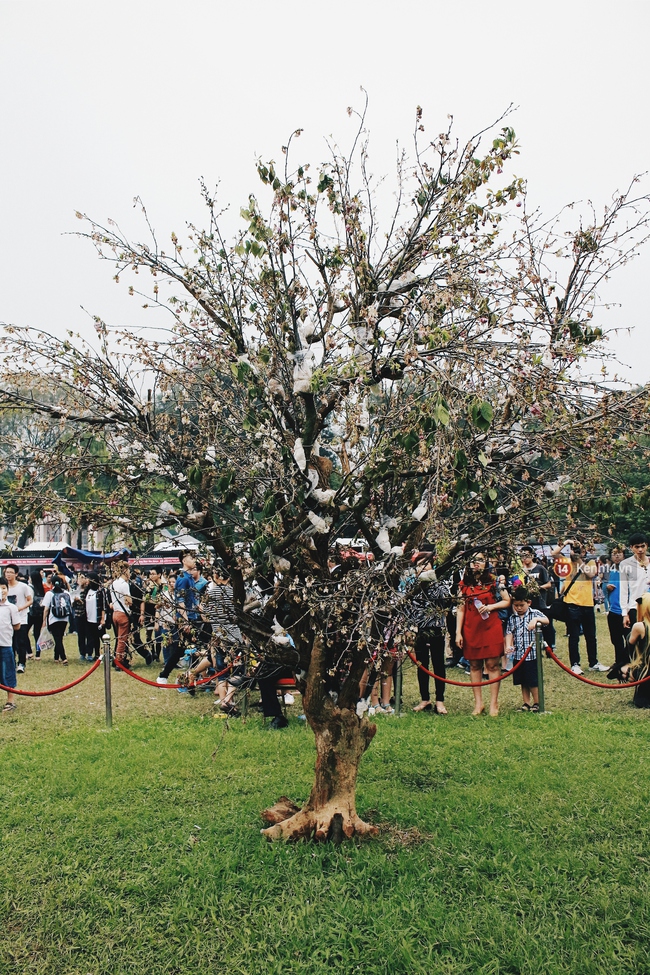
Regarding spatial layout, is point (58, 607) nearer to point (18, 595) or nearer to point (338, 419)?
point (18, 595)

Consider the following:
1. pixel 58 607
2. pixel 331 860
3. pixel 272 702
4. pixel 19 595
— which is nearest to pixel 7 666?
pixel 19 595

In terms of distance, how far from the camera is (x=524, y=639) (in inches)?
383

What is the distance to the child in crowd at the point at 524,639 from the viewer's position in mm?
9297

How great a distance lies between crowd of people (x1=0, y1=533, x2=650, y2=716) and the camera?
5156 millimetres

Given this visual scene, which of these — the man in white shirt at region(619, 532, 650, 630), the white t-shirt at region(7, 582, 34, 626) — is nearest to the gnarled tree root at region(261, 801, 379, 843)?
the man in white shirt at region(619, 532, 650, 630)

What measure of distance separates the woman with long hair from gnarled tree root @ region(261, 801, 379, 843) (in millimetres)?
4956

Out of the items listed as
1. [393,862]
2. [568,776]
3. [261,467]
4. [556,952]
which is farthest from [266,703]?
[556,952]

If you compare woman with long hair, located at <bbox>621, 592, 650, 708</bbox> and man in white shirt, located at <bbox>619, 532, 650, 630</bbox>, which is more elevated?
man in white shirt, located at <bbox>619, 532, 650, 630</bbox>

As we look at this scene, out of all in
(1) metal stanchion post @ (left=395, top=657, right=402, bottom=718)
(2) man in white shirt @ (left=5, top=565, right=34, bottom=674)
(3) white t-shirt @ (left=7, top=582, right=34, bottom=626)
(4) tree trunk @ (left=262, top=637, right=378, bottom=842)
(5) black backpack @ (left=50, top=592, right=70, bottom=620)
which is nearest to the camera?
(4) tree trunk @ (left=262, top=637, right=378, bottom=842)

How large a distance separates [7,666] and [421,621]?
22.2ft

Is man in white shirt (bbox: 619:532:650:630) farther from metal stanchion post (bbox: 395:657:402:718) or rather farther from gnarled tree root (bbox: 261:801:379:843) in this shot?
gnarled tree root (bbox: 261:801:379:843)

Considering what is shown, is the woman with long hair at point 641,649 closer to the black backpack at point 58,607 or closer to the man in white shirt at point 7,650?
the man in white shirt at point 7,650

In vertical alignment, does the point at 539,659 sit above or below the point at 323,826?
above

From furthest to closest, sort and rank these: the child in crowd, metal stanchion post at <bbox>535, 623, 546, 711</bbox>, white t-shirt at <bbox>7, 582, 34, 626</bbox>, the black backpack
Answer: the black backpack → white t-shirt at <bbox>7, 582, 34, 626</bbox> → the child in crowd → metal stanchion post at <bbox>535, 623, 546, 711</bbox>
